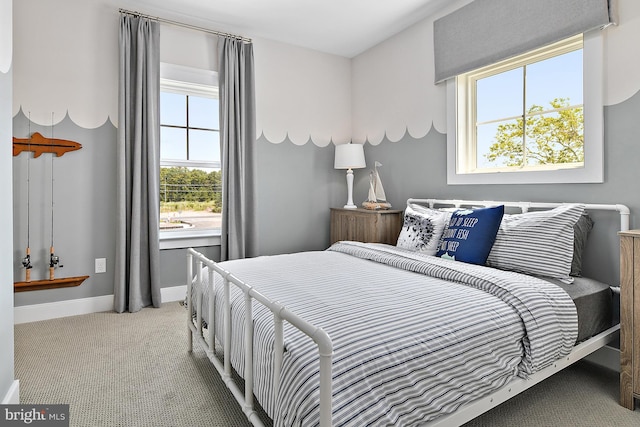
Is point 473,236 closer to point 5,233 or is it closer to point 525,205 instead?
point 525,205

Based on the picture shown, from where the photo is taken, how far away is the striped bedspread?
1.07 m

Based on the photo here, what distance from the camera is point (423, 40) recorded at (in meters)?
3.24

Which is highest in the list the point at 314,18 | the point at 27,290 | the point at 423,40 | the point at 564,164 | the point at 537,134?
the point at 314,18

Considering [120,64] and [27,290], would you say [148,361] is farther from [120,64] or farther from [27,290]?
[120,64]

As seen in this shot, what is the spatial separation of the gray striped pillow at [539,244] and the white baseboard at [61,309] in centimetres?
292

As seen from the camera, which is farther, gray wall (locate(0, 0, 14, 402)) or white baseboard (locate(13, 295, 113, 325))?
white baseboard (locate(13, 295, 113, 325))

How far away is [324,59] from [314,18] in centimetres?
76

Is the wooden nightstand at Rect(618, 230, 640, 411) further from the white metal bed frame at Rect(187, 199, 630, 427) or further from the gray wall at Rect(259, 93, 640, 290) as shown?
the gray wall at Rect(259, 93, 640, 290)

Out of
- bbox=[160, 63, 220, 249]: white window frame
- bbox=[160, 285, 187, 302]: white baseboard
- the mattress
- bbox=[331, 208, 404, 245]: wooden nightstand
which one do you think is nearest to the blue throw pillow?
the mattress

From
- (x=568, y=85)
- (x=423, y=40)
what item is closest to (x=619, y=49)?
(x=568, y=85)

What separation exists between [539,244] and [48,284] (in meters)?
3.32

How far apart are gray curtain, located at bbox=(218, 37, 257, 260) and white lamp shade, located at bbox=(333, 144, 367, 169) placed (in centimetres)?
86

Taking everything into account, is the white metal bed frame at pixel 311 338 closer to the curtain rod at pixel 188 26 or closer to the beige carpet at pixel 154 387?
the beige carpet at pixel 154 387

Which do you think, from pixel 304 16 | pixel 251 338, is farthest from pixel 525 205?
pixel 304 16
